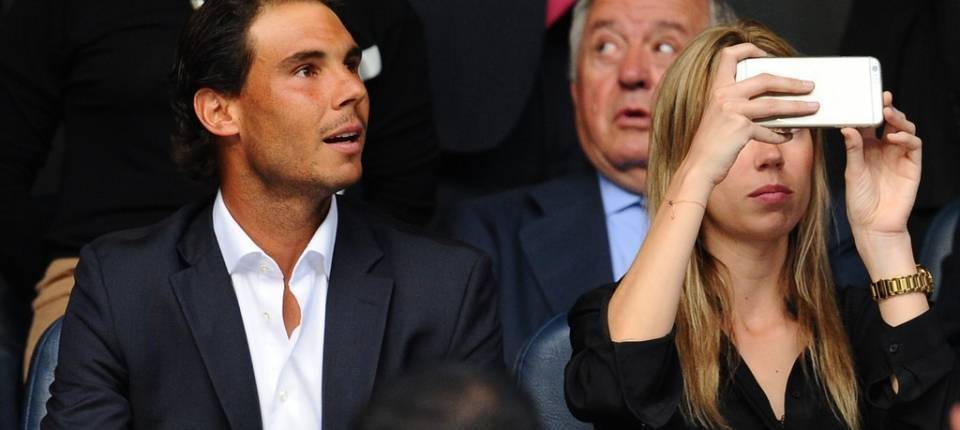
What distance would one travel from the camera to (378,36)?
3859 mm

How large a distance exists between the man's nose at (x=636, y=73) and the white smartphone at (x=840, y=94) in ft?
3.99

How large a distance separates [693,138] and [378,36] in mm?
1136

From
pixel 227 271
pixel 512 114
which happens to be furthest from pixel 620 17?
pixel 227 271

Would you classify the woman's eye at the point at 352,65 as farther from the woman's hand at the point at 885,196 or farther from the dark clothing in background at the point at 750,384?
the woman's hand at the point at 885,196

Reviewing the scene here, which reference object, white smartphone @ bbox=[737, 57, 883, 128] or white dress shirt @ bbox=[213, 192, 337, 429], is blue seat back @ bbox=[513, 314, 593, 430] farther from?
white smartphone @ bbox=[737, 57, 883, 128]

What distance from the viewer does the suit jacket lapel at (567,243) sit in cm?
371

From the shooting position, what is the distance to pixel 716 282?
9.80 ft

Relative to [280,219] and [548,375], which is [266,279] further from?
[548,375]

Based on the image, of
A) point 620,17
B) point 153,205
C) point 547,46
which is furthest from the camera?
point 547,46

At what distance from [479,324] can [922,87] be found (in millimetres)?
1460

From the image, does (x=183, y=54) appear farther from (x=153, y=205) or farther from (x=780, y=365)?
(x=780, y=365)

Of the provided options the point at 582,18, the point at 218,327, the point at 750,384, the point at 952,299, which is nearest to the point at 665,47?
the point at 582,18

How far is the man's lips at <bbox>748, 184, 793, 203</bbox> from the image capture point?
2.96 metres

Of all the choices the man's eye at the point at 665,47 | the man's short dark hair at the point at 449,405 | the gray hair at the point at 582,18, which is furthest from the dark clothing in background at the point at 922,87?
the man's short dark hair at the point at 449,405
